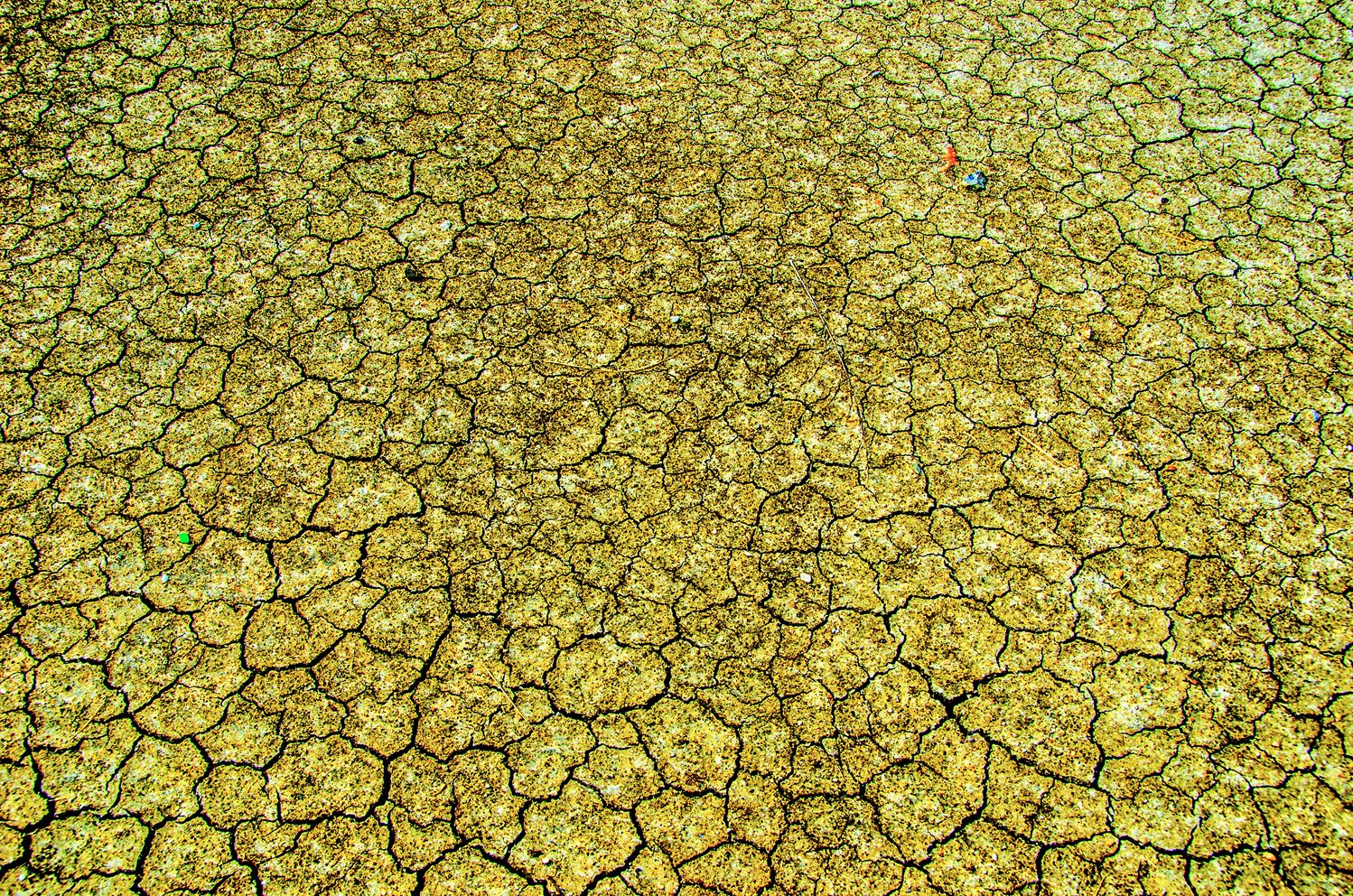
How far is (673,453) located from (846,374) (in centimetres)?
84

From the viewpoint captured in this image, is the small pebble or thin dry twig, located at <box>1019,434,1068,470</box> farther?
the small pebble

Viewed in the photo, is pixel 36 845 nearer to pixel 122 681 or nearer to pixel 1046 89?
pixel 122 681

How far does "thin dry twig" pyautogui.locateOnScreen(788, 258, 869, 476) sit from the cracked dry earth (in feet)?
0.05

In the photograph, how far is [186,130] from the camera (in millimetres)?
4395

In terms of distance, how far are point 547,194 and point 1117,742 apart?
336cm

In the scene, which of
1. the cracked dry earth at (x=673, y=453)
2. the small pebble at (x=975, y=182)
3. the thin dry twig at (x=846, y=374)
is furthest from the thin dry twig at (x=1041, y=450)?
the small pebble at (x=975, y=182)

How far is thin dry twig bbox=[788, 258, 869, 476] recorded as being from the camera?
11.1ft

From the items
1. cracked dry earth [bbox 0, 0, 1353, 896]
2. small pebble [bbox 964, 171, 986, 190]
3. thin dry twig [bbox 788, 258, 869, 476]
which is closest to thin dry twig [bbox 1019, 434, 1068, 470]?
cracked dry earth [bbox 0, 0, 1353, 896]

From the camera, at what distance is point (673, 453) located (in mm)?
3365

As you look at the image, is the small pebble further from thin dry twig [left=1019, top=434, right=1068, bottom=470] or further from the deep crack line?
thin dry twig [left=1019, top=434, right=1068, bottom=470]

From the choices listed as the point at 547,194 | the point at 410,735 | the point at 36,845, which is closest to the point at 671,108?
the point at 547,194

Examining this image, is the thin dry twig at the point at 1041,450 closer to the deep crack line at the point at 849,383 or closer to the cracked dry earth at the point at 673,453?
the cracked dry earth at the point at 673,453

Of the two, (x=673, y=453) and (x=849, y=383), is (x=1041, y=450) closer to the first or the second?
(x=849, y=383)

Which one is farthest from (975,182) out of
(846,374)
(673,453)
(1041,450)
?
(673,453)
